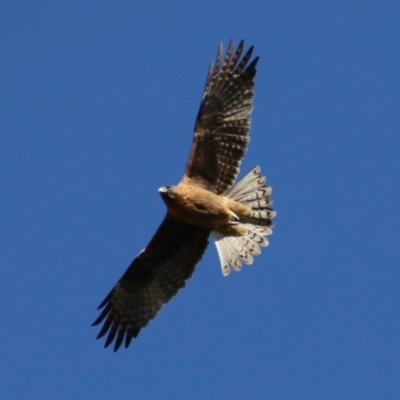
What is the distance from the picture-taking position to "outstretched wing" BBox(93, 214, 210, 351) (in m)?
13.9

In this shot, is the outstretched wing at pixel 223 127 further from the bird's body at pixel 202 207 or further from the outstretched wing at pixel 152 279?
the outstretched wing at pixel 152 279

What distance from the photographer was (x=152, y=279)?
1422 cm

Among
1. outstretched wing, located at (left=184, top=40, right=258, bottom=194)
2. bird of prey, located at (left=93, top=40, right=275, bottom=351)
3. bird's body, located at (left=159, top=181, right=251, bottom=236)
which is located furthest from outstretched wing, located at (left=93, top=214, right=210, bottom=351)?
A: outstretched wing, located at (left=184, top=40, right=258, bottom=194)

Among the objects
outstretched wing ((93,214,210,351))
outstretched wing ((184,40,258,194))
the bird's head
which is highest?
outstretched wing ((184,40,258,194))

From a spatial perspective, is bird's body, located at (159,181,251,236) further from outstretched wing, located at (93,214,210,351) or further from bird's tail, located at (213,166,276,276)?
outstretched wing, located at (93,214,210,351)

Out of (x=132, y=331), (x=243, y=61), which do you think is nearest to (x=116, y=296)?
(x=132, y=331)

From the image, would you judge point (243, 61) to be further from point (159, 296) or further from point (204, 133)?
point (159, 296)

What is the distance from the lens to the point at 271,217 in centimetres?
1370

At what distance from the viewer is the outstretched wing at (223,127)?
13633 millimetres

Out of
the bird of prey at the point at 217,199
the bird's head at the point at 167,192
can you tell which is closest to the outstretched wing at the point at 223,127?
the bird of prey at the point at 217,199

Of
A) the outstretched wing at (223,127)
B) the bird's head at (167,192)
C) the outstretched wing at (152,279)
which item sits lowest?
the outstretched wing at (152,279)

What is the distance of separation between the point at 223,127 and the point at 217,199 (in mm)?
903

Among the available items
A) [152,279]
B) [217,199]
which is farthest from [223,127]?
[152,279]

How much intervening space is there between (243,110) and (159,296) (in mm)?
2589
